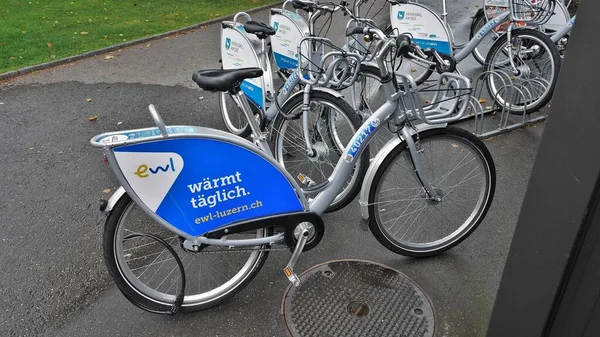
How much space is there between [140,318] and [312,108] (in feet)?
5.95

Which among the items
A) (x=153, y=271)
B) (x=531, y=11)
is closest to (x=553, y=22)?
(x=531, y=11)

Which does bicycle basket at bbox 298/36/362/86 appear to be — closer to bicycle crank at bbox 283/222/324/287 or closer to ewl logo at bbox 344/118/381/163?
ewl logo at bbox 344/118/381/163

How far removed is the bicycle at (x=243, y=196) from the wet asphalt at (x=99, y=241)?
0.55 ft

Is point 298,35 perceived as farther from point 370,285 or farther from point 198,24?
point 198,24

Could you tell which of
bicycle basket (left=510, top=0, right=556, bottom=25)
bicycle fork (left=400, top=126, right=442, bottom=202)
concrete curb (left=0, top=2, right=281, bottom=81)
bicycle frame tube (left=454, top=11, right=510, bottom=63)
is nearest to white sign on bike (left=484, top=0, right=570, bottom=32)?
bicycle basket (left=510, top=0, right=556, bottom=25)

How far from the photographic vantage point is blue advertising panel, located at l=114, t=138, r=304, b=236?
2.34 metres

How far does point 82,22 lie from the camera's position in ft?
30.1

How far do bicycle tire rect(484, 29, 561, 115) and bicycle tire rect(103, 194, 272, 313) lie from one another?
3.46 metres

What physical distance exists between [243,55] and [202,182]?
207cm

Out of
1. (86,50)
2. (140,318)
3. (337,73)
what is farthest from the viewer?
(86,50)

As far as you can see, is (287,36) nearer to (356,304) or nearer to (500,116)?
(500,116)

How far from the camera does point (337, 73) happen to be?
3.85 metres

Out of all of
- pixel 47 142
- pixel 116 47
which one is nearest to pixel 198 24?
pixel 116 47

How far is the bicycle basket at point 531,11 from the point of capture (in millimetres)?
5282
